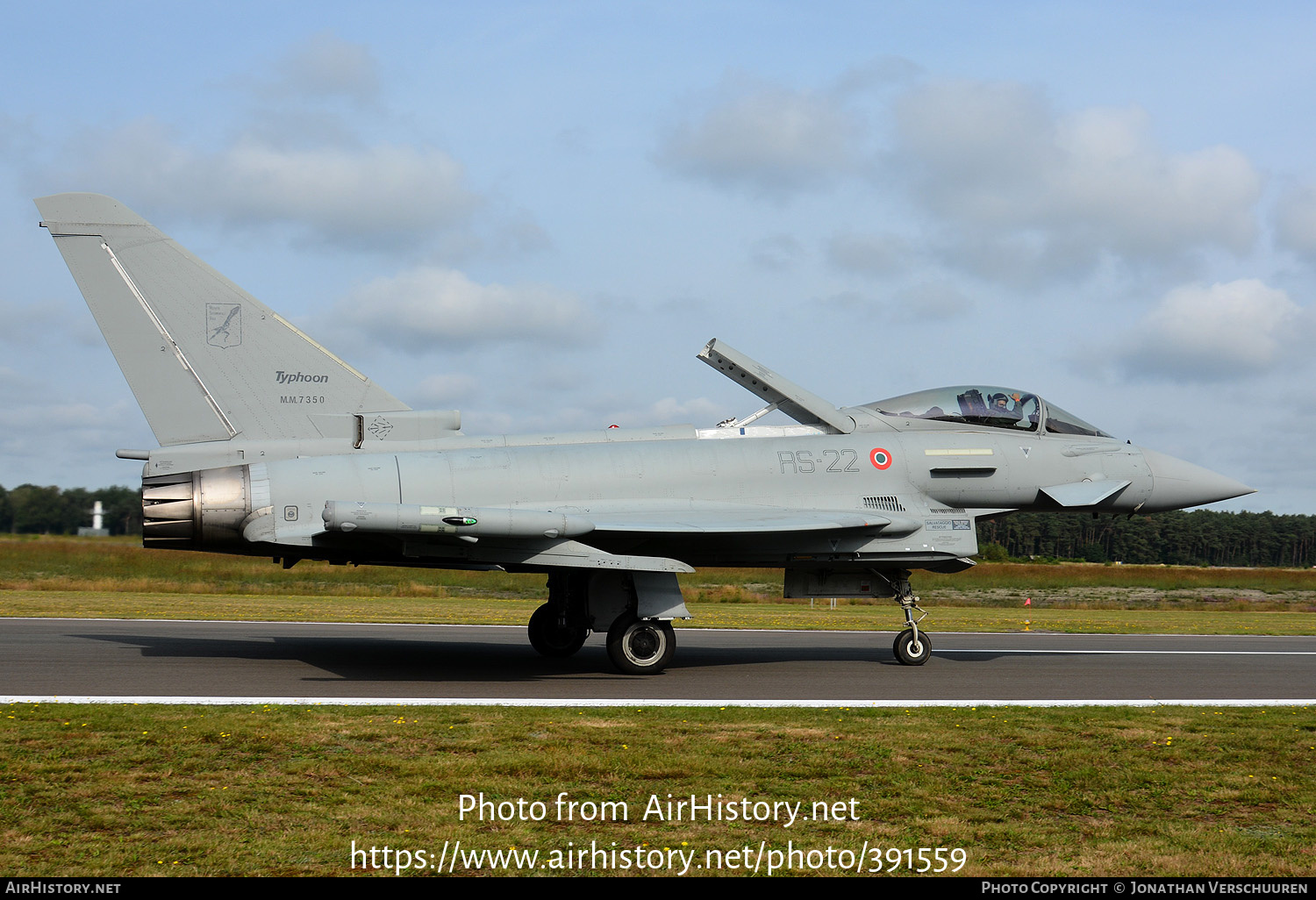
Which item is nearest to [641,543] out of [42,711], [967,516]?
[967,516]

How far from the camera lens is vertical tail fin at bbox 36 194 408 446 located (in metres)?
11.6

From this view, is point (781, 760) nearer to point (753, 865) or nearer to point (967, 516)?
point (753, 865)

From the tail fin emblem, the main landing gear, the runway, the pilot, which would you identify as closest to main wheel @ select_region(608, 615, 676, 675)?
the main landing gear

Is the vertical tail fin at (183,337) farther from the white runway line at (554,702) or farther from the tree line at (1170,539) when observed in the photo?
the tree line at (1170,539)

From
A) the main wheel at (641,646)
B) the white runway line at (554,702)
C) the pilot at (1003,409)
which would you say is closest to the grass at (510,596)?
the pilot at (1003,409)

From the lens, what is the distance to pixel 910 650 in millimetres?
13781

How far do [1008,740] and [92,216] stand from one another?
11.1m

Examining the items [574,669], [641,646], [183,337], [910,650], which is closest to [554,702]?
[641,646]

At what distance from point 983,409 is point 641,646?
5701 millimetres

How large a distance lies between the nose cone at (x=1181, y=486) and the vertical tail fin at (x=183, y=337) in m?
10.7

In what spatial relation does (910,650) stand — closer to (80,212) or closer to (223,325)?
(223,325)

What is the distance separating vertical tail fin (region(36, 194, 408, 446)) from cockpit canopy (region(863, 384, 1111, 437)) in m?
7.42

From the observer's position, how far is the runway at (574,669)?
416 inches

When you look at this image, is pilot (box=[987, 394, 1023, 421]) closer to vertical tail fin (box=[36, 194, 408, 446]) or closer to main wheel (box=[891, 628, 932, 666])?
main wheel (box=[891, 628, 932, 666])
